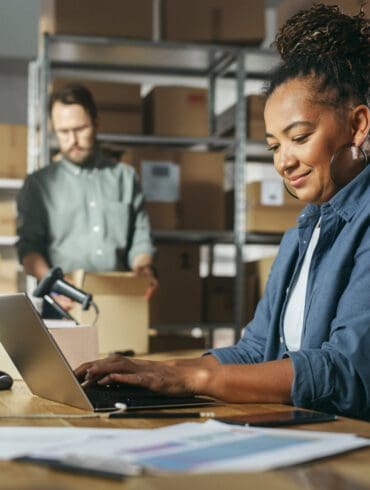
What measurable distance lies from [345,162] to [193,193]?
113 inches

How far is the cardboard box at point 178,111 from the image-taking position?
13.9ft

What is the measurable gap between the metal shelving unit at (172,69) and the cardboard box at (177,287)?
0.09m

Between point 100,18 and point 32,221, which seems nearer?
point 32,221

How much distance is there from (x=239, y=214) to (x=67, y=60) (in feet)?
3.86

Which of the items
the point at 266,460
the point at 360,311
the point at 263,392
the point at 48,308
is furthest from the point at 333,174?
the point at 48,308

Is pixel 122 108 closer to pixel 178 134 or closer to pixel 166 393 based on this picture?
pixel 178 134

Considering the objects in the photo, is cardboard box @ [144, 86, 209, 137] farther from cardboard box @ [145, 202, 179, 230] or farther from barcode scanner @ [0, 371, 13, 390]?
barcode scanner @ [0, 371, 13, 390]

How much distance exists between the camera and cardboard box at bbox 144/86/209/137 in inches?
167

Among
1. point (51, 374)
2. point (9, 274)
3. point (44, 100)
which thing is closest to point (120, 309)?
point (51, 374)

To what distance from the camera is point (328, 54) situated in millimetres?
1458

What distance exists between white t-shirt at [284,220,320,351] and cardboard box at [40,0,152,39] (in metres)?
2.92

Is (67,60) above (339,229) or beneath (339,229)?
above

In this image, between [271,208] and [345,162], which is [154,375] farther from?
[271,208]

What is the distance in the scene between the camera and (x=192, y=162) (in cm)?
425
